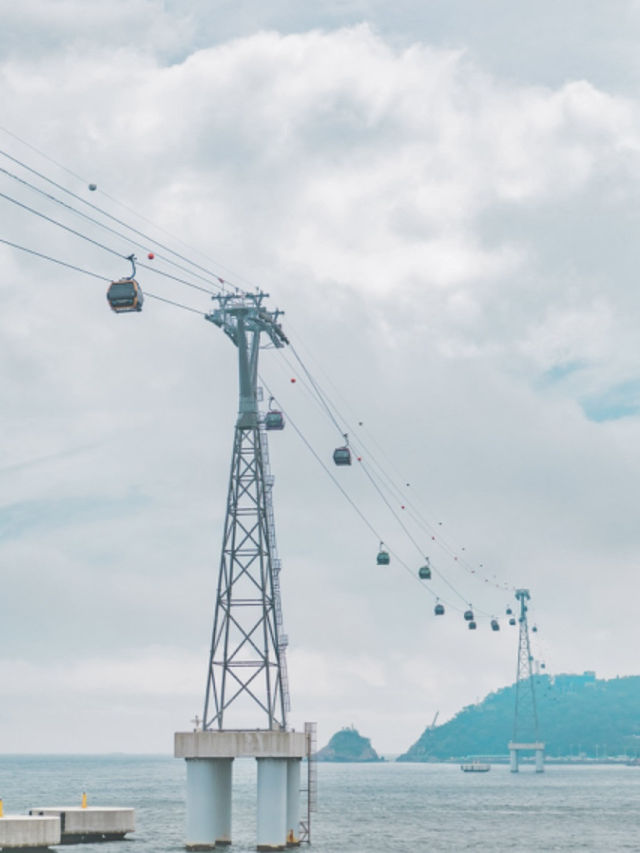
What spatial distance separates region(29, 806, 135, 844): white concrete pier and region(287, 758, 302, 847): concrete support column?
925 inches

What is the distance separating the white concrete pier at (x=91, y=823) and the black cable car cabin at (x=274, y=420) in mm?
35468

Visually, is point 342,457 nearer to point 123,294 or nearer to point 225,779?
point 225,779

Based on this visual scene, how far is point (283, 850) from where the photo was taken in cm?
7300

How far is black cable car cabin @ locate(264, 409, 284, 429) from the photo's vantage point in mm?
75375

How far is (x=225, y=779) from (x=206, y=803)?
1.69 m

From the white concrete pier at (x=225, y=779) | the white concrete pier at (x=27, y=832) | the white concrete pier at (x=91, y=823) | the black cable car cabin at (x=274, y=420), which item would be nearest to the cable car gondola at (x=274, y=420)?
the black cable car cabin at (x=274, y=420)

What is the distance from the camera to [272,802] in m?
72.7

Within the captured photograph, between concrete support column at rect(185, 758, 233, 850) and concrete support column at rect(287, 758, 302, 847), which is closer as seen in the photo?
concrete support column at rect(185, 758, 233, 850)

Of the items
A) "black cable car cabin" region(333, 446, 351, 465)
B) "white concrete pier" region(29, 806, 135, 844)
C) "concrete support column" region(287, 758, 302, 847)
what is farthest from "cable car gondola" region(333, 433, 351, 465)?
"white concrete pier" region(29, 806, 135, 844)

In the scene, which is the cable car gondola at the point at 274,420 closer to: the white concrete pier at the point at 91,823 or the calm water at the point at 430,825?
the calm water at the point at 430,825

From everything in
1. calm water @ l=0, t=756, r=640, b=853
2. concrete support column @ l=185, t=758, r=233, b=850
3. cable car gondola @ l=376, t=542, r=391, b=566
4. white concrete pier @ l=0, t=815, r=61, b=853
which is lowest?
calm water @ l=0, t=756, r=640, b=853

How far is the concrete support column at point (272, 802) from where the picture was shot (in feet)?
237

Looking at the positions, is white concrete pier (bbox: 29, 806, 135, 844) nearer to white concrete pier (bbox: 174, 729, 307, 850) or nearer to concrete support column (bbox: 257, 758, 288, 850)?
white concrete pier (bbox: 174, 729, 307, 850)

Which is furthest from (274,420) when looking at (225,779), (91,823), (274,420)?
(91,823)
